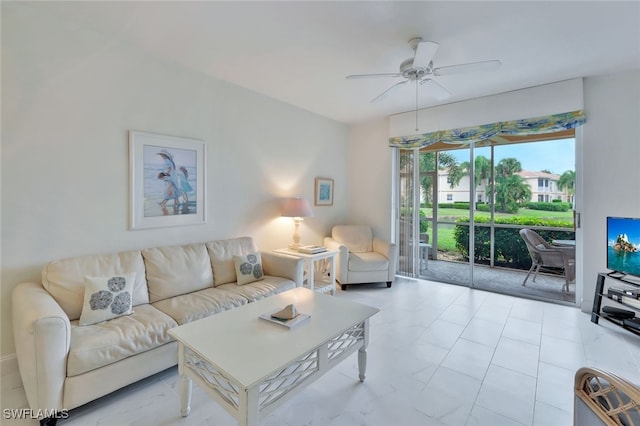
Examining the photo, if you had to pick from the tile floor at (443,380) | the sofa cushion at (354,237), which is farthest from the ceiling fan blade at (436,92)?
the tile floor at (443,380)

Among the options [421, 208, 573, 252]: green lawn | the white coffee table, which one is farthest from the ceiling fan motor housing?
[421, 208, 573, 252]: green lawn

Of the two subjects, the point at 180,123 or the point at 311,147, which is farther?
the point at 311,147

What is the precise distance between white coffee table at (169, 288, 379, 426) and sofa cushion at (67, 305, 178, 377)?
0.34 m

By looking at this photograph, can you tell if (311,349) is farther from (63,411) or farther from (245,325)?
(63,411)

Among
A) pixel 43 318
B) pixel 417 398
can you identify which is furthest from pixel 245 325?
pixel 417 398

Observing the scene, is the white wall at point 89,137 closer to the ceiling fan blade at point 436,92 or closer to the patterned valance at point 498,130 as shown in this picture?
the ceiling fan blade at point 436,92

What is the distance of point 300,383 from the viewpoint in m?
1.50

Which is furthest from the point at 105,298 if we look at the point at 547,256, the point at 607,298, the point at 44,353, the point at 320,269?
the point at 547,256

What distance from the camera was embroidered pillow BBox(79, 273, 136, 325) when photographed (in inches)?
75.1

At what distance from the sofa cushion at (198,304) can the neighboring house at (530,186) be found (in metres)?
3.52

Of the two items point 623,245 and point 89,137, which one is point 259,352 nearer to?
point 89,137

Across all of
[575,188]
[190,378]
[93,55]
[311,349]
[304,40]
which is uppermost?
[304,40]

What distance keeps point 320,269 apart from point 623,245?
3312mm

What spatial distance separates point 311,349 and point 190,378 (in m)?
0.71
